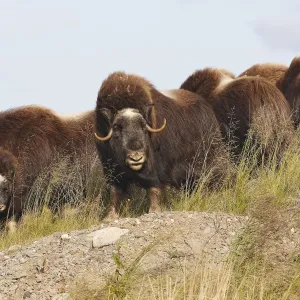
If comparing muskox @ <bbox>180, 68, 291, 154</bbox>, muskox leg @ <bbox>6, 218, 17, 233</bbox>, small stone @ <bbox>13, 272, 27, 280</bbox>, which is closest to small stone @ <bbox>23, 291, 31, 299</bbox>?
small stone @ <bbox>13, 272, 27, 280</bbox>

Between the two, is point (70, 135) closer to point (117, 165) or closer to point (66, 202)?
point (66, 202)

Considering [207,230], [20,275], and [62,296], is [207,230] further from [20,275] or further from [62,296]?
[20,275]

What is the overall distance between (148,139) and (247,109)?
1.95 m

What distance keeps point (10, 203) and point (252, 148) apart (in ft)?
8.48

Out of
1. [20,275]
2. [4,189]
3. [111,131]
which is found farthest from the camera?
[4,189]

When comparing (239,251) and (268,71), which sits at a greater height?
(268,71)

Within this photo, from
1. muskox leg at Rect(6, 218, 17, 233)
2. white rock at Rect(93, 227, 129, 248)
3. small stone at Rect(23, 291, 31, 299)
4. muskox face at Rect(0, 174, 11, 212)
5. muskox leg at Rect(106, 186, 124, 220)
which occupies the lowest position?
muskox leg at Rect(6, 218, 17, 233)

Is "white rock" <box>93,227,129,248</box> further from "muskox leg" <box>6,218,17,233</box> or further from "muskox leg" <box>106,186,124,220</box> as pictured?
"muskox leg" <box>6,218,17,233</box>

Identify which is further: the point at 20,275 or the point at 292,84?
the point at 292,84

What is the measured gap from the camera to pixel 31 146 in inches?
332

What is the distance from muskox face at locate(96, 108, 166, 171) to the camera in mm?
6547

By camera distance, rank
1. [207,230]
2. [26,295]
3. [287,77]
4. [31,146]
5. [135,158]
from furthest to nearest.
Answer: [287,77], [31,146], [135,158], [207,230], [26,295]

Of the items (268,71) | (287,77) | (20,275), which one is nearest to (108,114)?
(20,275)

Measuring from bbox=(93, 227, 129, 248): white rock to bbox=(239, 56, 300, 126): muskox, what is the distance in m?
4.67
